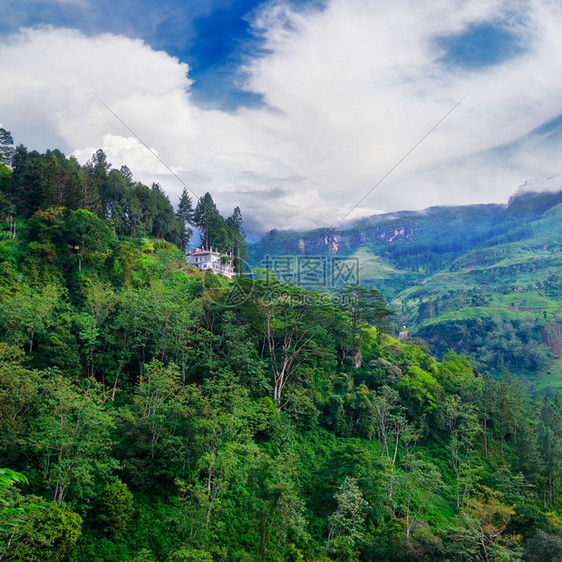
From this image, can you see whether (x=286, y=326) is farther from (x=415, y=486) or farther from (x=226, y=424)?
(x=415, y=486)

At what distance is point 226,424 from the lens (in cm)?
1962

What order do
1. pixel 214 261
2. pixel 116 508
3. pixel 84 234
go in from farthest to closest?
1. pixel 214 261
2. pixel 84 234
3. pixel 116 508

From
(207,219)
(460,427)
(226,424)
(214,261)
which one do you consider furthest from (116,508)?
(207,219)

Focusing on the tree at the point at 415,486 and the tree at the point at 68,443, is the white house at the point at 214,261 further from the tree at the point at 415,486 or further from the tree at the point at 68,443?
the tree at the point at 68,443

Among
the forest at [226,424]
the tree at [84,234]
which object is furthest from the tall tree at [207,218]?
the tree at [84,234]

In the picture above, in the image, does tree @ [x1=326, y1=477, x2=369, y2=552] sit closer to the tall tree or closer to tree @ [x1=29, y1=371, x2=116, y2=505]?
tree @ [x1=29, y1=371, x2=116, y2=505]

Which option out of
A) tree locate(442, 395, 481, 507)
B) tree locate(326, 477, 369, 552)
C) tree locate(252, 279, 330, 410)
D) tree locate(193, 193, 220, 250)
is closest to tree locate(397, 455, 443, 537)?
tree locate(326, 477, 369, 552)

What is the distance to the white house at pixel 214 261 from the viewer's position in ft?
198

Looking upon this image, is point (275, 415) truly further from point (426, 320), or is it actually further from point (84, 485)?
point (426, 320)

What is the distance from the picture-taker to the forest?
17625mm

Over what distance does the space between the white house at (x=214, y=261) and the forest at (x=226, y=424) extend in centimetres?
1297

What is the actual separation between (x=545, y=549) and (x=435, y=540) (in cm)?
648

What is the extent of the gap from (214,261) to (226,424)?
143ft

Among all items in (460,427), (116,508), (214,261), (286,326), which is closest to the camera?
(116,508)
